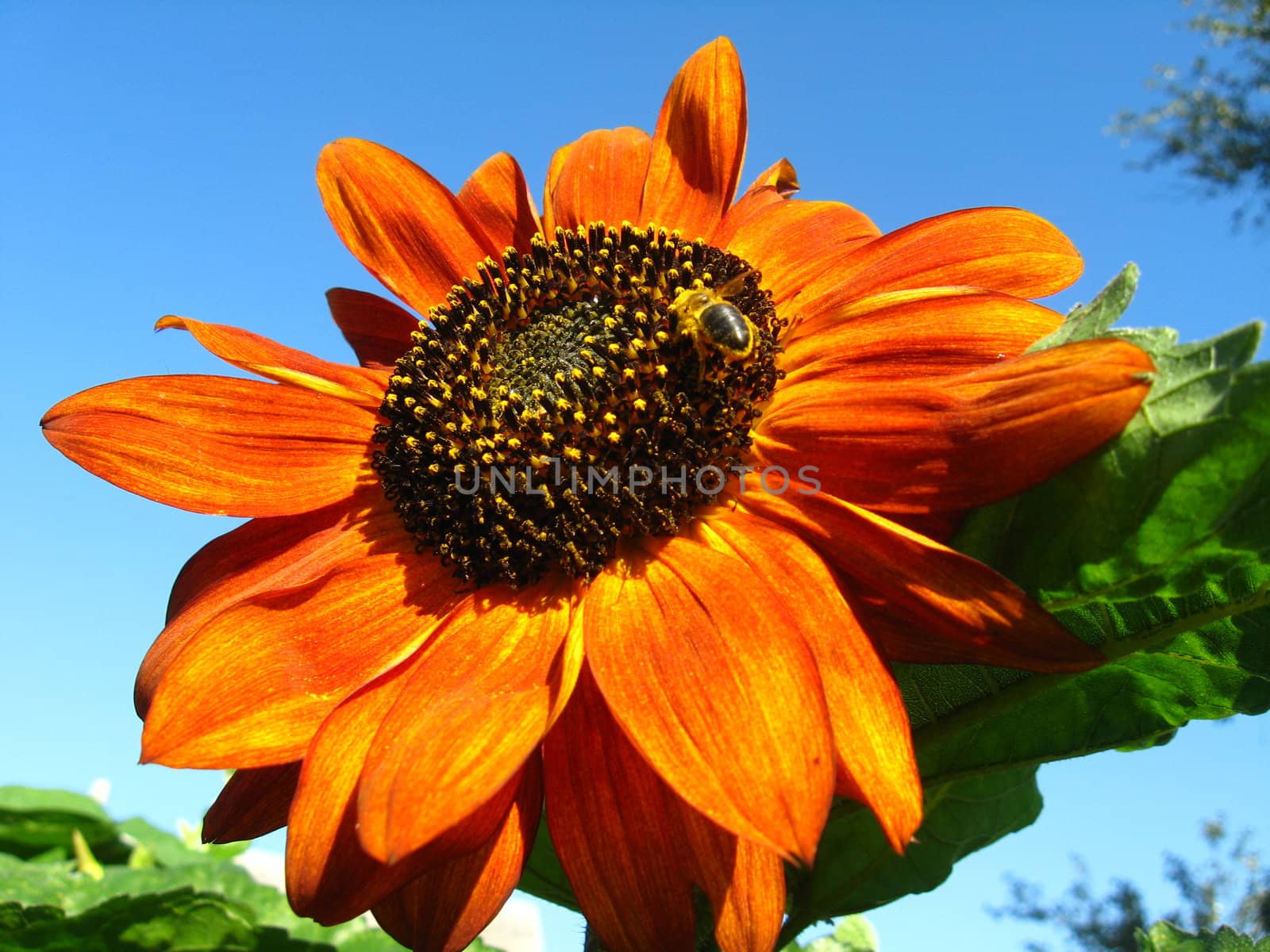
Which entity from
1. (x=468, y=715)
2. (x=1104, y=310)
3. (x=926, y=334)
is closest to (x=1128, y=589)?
(x=1104, y=310)

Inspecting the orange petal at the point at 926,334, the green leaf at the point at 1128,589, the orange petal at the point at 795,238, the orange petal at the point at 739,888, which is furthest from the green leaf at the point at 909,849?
the orange petal at the point at 795,238

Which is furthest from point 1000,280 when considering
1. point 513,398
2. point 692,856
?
point 692,856

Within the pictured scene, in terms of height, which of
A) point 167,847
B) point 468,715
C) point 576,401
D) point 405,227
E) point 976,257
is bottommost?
point 167,847

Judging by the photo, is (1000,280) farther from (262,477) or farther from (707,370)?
(262,477)

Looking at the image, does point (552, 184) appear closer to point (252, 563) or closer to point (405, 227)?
point (405, 227)

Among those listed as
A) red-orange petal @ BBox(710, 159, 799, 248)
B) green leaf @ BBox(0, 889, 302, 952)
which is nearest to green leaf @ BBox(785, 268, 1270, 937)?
red-orange petal @ BBox(710, 159, 799, 248)

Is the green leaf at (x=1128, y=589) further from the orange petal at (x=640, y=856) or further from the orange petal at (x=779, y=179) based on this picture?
the orange petal at (x=779, y=179)
